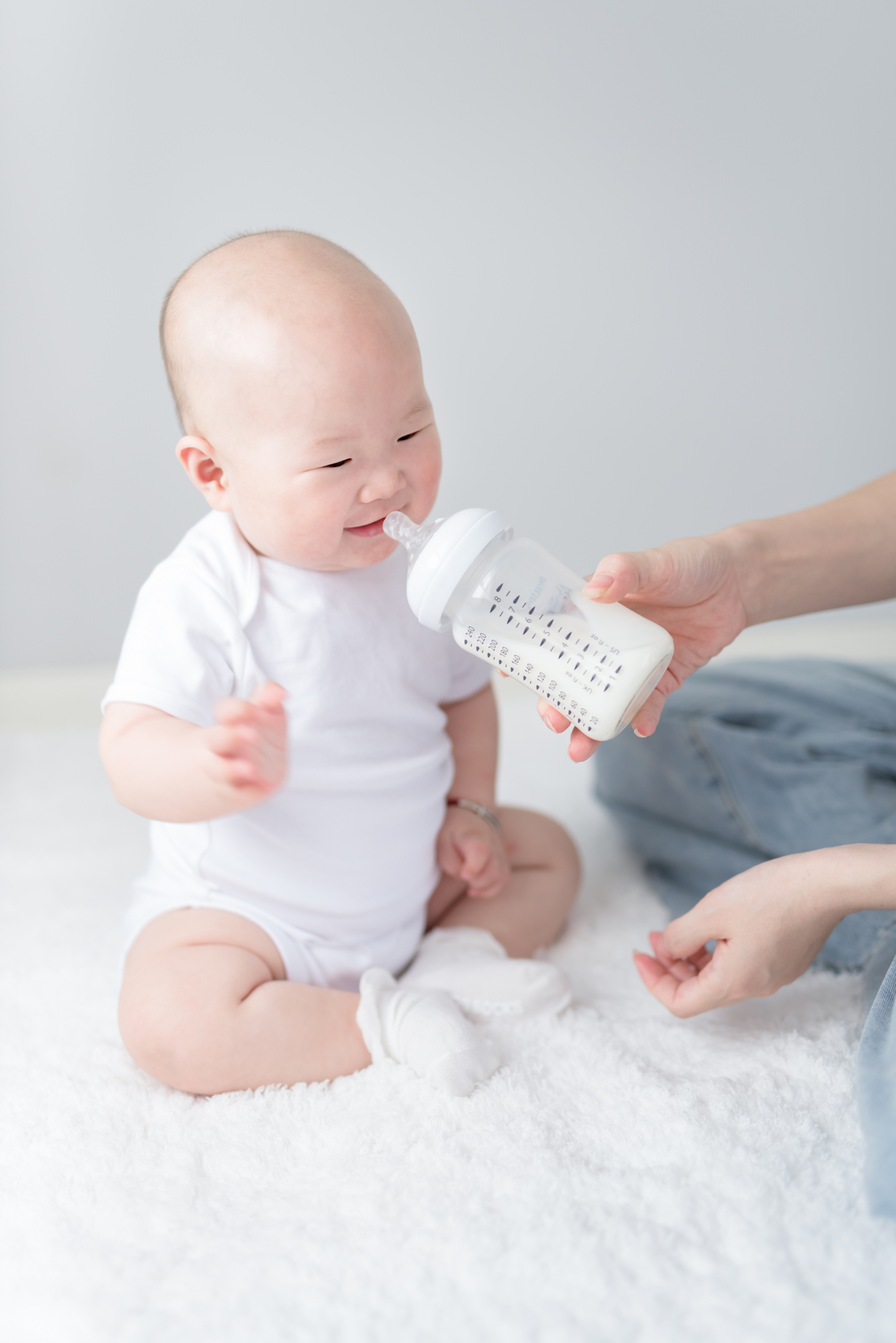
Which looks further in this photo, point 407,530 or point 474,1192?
point 407,530

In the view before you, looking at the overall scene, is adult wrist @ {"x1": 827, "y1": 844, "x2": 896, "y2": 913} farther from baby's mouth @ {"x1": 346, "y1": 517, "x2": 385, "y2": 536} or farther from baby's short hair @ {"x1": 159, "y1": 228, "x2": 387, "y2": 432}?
baby's short hair @ {"x1": 159, "y1": 228, "x2": 387, "y2": 432}

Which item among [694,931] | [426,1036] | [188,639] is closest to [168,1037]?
[426,1036]

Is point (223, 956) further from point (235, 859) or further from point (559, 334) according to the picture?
point (559, 334)

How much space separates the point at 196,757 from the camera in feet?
2.43

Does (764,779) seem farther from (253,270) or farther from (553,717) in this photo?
(253,270)

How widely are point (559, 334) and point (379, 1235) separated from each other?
150 centimetres

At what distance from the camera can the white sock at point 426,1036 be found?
0.85 meters

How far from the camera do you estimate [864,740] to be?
42.3 inches

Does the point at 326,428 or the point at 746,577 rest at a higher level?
the point at 326,428

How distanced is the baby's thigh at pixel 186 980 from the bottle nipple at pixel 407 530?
0.36 m

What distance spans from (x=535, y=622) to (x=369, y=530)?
0.17 metres

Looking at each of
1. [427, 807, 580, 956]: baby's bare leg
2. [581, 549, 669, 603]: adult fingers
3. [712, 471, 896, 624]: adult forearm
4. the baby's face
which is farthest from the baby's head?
[427, 807, 580, 956]: baby's bare leg

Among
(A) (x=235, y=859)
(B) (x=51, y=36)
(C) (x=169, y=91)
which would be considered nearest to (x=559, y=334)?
(C) (x=169, y=91)

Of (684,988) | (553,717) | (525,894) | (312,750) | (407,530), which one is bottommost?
(525,894)
